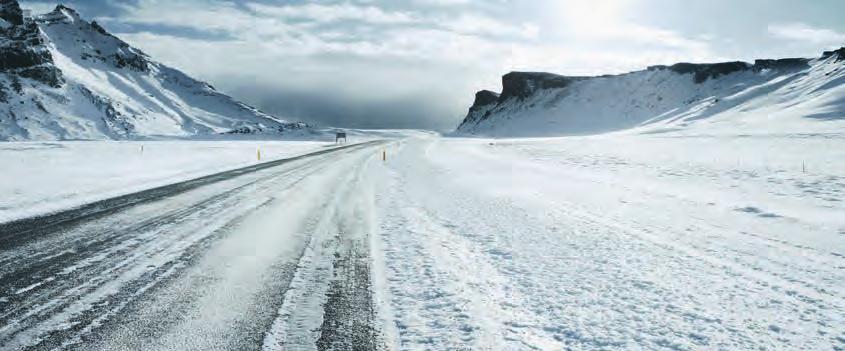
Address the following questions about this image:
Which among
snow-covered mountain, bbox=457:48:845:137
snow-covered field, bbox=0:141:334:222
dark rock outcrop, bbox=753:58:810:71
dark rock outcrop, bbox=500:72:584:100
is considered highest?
dark rock outcrop, bbox=500:72:584:100

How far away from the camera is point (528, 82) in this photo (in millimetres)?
164375

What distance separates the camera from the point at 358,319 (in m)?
3.92

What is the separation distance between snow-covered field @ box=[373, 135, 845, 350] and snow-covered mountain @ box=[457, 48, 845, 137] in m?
40.3

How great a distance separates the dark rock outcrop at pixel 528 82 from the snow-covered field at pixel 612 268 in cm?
14491

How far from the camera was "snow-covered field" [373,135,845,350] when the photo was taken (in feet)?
12.1

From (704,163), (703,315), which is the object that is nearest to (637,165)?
(704,163)

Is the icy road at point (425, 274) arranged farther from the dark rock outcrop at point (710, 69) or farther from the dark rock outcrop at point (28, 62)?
the dark rock outcrop at point (28, 62)

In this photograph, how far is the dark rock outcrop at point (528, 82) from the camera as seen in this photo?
15212 centimetres

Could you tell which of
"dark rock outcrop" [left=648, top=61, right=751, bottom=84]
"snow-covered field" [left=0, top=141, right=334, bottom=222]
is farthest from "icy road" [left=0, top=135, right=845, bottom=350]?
"dark rock outcrop" [left=648, top=61, right=751, bottom=84]

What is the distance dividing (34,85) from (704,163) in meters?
221

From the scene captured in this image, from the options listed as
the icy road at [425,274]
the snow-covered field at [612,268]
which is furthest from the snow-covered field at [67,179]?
the snow-covered field at [612,268]

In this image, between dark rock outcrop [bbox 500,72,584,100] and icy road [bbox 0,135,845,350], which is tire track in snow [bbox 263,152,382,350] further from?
dark rock outcrop [bbox 500,72,584,100]

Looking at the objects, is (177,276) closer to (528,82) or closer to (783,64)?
(783,64)

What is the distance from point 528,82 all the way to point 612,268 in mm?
165399
